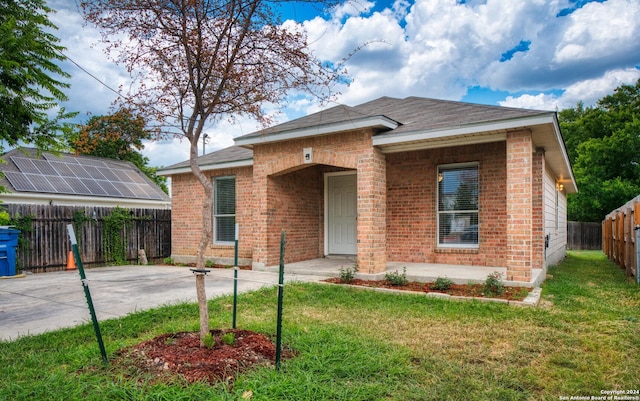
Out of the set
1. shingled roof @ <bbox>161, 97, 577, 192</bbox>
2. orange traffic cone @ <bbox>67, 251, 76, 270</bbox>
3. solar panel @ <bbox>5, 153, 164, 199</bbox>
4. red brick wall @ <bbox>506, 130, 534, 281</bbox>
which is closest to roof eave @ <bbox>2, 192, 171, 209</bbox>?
solar panel @ <bbox>5, 153, 164, 199</bbox>

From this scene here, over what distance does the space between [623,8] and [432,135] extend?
457 inches

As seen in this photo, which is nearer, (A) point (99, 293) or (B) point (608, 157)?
(A) point (99, 293)

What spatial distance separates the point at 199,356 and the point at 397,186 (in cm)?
707

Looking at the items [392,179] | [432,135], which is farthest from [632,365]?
[392,179]

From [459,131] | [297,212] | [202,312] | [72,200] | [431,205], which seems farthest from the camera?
[72,200]

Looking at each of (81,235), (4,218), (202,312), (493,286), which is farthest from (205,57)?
(81,235)

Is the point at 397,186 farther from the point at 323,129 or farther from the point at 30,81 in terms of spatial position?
the point at 30,81

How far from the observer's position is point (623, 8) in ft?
44.1

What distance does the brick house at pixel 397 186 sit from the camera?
6.89 meters

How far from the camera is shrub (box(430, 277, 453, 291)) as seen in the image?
266 inches

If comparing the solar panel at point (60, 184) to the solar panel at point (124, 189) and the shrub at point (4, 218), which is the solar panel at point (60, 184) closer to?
the solar panel at point (124, 189)

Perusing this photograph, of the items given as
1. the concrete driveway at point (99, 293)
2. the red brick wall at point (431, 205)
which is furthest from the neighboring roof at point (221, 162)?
the red brick wall at point (431, 205)

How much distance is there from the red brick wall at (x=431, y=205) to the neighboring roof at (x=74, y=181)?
13.2m

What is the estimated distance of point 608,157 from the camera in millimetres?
26375
